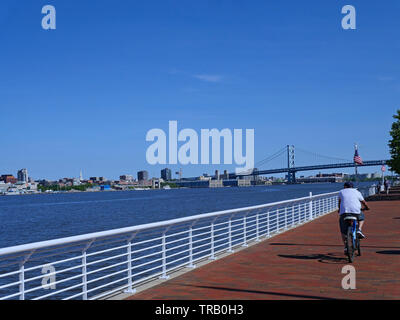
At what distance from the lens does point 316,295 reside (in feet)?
24.0

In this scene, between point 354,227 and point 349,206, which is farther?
point 349,206

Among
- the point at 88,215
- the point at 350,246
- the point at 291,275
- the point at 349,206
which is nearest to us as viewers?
the point at 291,275

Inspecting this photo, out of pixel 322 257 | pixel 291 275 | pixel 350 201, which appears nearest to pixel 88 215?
pixel 322 257

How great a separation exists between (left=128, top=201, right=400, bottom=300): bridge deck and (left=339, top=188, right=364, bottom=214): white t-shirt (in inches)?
38.3

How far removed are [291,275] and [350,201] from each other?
99.5 inches

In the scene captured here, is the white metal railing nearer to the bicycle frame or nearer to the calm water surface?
the bicycle frame

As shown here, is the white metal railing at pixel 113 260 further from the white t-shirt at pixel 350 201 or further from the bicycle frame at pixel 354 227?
the bicycle frame at pixel 354 227

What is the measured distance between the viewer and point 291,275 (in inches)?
354

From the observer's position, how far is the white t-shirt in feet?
35.1

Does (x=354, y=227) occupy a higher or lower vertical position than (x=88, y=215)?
higher

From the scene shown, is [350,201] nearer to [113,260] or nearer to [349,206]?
[349,206]

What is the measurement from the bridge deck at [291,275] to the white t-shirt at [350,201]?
38.3 inches
